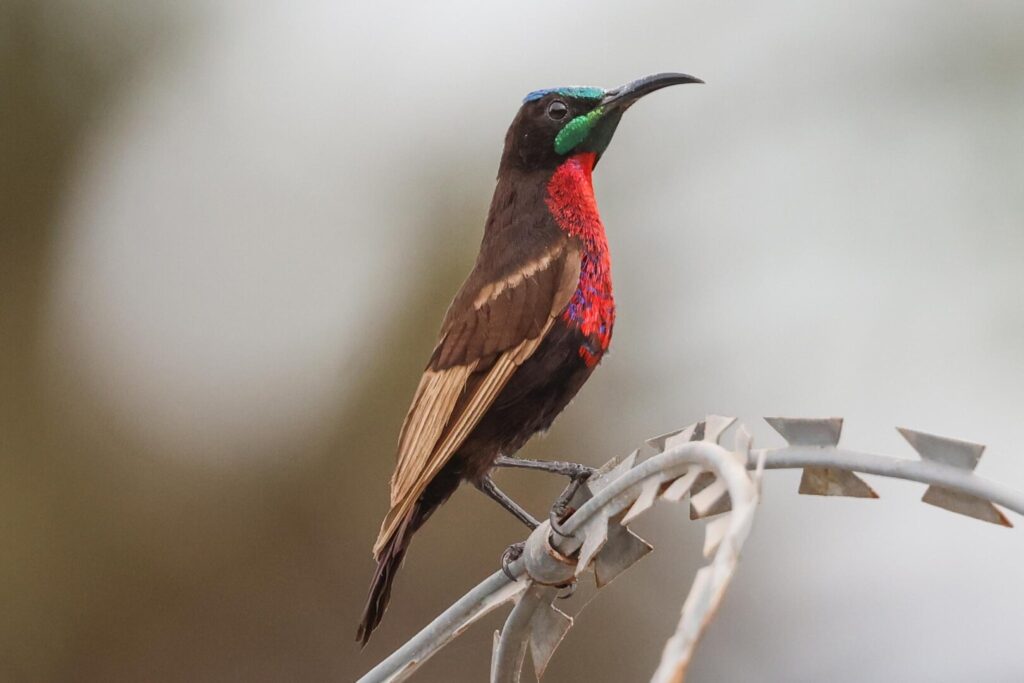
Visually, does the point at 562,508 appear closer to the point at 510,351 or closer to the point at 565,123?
the point at 510,351

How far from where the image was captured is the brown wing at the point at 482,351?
2523 millimetres

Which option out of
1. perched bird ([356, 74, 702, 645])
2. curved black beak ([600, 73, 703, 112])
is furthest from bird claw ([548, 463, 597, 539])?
curved black beak ([600, 73, 703, 112])

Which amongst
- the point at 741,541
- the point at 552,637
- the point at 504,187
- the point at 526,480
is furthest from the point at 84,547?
the point at 741,541

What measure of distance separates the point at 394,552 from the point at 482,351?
0.43 meters

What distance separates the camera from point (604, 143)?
2965 millimetres

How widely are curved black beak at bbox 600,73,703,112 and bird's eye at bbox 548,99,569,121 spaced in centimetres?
9

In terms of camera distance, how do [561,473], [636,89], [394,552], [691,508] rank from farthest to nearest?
[636,89]
[394,552]
[561,473]
[691,508]

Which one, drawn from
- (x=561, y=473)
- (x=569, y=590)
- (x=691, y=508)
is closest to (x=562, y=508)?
(x=569, y=590)

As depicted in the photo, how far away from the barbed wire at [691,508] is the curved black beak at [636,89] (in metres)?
1.16

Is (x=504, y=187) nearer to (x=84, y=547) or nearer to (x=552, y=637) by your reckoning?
(x=552, y=637)

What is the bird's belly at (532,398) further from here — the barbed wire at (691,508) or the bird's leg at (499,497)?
the barbed wire at (691,508)

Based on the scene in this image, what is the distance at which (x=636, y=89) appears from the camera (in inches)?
113

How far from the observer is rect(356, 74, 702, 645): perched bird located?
2529 mm

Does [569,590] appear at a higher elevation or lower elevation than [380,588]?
higher
